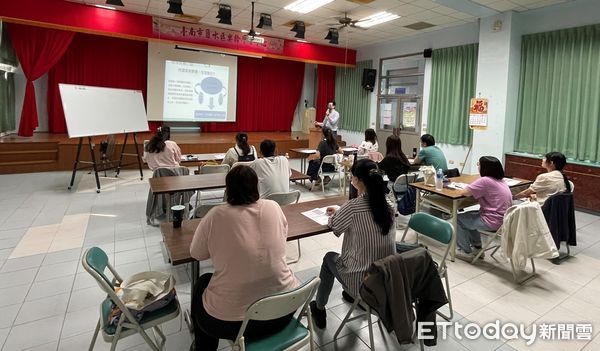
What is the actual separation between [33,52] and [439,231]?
828cm

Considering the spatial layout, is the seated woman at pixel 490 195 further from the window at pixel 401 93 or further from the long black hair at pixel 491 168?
the window at pixel 401 93

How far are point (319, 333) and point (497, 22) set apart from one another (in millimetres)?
6138

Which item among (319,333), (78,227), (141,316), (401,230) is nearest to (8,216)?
(78,227)

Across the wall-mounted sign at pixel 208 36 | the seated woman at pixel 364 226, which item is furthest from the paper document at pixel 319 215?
the wall-mounted sign at pixel 208 36

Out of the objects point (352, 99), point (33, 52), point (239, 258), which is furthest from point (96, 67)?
point (239, 258)

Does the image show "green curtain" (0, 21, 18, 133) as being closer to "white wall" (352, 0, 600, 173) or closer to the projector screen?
the projector screen

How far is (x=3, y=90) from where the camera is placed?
6.79 m

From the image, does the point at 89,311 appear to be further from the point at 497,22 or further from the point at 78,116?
the point at 497,22

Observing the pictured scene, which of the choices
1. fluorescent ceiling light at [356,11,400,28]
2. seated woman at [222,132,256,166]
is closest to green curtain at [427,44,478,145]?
fluorescent ceiling light at [356,11,400,28]

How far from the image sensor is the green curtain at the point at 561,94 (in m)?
5.18

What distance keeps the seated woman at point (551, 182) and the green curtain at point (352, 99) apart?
243 inches

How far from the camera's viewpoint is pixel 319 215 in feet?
8.26

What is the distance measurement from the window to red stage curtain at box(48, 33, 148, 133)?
6.10 metres

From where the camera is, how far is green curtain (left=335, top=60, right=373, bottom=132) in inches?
378
